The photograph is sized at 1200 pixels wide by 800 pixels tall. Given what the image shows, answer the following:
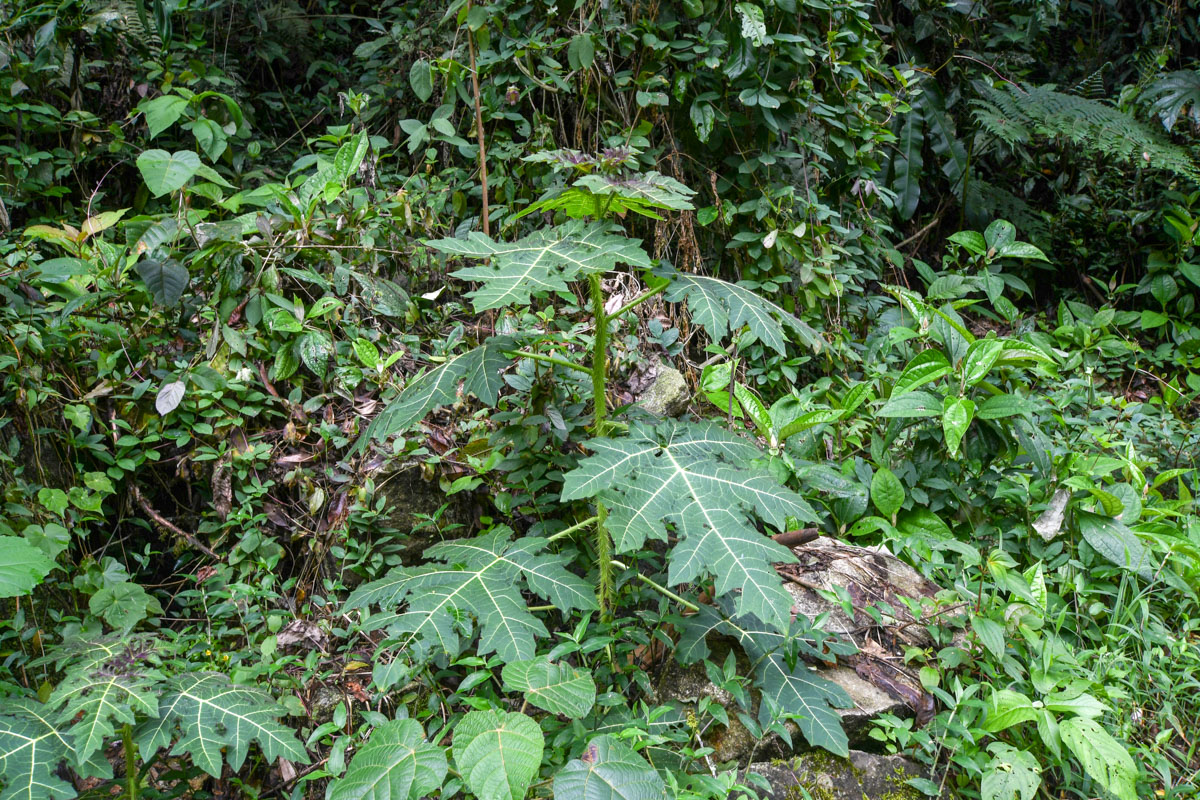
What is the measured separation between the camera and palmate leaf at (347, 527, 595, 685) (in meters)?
1.74

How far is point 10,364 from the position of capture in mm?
2564

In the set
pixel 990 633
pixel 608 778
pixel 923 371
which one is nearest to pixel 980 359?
pixel 923 371

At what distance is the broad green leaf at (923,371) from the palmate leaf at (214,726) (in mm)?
2259

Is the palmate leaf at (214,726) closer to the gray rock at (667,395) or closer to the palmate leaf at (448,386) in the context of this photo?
the palmate leaf at (448,386)

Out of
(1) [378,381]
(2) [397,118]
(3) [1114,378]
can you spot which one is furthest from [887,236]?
(1) [378,381]

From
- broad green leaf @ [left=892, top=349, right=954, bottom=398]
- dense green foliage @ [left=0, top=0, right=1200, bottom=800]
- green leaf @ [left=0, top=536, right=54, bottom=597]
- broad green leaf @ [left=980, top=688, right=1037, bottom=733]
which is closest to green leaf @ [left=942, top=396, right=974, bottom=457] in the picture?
dense green foliage @ [left=0, top=0, right=1200, bottom=800]

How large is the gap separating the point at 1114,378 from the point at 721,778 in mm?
3933

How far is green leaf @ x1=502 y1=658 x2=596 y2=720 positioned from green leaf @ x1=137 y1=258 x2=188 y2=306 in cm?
213

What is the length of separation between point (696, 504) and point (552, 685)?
20.9 inches

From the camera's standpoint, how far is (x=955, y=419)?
2.61 m

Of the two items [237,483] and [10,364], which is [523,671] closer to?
[237,483]

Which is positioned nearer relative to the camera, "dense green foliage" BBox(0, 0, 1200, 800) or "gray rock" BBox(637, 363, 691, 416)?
"dense green foliage" BBox(0, 0, 1200, 800)

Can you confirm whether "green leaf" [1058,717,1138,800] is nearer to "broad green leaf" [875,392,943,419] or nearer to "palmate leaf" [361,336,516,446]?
"broad green leaf" [875,392,943,419]

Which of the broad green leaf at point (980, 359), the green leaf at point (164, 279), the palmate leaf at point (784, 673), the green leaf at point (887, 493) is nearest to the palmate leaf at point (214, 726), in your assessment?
the palmate leaf at point (784, 673)
